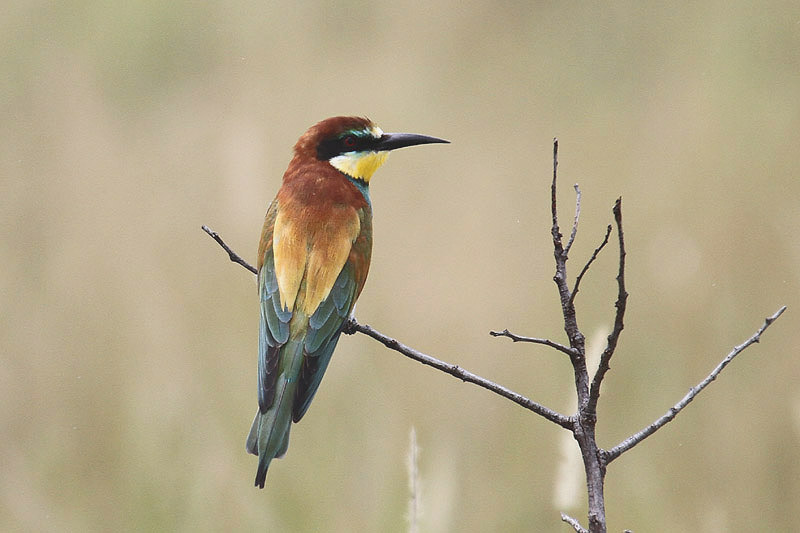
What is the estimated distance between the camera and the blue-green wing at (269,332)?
4.28ft

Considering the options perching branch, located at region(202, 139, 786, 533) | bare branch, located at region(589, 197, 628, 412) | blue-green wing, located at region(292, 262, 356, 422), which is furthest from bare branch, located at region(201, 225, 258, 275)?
bare branch, located at region(589, 197, 628, 412)

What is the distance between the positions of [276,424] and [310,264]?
280 mm

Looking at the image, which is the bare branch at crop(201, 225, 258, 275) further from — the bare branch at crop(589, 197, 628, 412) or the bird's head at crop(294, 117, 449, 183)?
the bare branch at crop(589, 197, 628, 412)

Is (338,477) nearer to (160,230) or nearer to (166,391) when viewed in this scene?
(166,391)

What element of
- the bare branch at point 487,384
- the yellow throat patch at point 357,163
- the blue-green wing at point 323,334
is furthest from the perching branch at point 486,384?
the yellow throat patch at point 357,163

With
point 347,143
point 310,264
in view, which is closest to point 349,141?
point 347,143

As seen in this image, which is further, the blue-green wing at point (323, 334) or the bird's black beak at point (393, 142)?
the bird's black beak at point (393, 142)

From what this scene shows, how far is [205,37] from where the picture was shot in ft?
10.1

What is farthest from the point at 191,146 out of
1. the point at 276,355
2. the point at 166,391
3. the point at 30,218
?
the point at 276,355

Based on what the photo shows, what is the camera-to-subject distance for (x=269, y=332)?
1370mm

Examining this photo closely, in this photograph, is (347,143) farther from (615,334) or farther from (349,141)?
(615,334)

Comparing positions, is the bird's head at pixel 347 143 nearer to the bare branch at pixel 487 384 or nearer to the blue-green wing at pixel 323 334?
the blue-green wing at pixel 323 334

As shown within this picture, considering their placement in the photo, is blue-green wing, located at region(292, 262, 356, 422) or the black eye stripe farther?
the black eye stripe

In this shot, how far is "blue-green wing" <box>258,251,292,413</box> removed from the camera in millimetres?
1304
